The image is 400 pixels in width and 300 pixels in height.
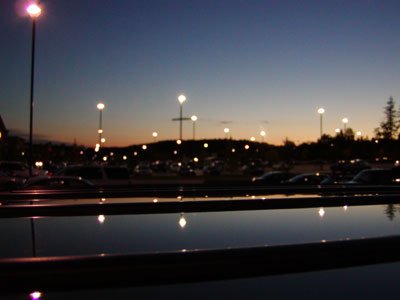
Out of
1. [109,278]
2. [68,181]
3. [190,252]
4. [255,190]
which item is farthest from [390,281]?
[68,181]

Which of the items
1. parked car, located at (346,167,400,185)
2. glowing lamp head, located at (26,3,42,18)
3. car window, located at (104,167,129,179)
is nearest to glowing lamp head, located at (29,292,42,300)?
parked car, located at (346,167,400,185)

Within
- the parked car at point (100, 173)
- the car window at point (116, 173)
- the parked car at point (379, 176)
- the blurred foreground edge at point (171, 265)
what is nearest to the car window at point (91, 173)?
the parked car at point (100, 173)

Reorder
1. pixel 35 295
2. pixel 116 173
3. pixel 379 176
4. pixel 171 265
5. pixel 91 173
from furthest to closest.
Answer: pixel 116 173 < pixel 91 173 < pixel 379 176 < pixel 35 295 < pixel 171 265

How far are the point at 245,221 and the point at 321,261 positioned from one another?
1142mm

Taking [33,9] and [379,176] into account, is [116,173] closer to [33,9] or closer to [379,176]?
[33,9]

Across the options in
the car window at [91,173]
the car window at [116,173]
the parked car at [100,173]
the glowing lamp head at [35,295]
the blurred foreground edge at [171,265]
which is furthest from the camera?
the car window at [116,173]

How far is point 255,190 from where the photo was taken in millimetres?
3738

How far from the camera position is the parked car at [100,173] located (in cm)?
1934

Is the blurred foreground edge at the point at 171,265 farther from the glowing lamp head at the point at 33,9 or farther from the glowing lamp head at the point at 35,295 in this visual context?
the glowing lamp head at the point at 33,9

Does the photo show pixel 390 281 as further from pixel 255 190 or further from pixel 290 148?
pixel 290 148

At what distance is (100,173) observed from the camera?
19656 millimetres

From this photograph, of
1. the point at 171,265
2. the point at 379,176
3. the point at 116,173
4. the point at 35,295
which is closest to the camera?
the point at 171,265

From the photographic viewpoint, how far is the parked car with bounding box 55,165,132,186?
19344 mm

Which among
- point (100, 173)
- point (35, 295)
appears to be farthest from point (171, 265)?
point (100, 173)
